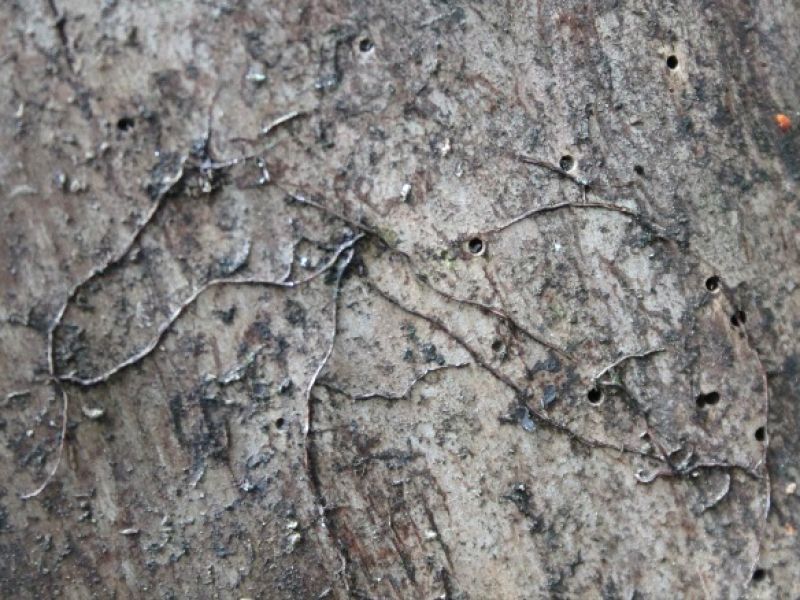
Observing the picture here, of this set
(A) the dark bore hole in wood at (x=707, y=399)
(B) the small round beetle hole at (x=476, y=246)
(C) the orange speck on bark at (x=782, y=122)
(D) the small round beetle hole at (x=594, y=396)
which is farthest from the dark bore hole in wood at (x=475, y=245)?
(C) the orange speck on bark at (x=782, y=122)

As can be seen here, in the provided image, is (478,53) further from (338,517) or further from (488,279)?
(338,517)

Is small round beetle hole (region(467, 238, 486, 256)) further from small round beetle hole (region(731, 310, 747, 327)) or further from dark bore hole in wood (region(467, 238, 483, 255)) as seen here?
small round beetle hole (region(731, 310, 747, 327))

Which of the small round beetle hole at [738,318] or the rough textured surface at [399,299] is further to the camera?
the small round beetle hole at [738,318]

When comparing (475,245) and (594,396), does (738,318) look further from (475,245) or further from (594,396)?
(475,245)

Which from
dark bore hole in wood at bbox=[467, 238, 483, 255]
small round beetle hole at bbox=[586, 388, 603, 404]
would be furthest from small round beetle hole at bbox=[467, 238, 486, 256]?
small round beetle hole at bbox=[586, 388, 603, 404]

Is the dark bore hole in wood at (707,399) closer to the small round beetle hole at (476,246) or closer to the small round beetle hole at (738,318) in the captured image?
the small round beetle hole at (738,318)

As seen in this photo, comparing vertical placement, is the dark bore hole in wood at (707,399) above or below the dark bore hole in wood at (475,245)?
below

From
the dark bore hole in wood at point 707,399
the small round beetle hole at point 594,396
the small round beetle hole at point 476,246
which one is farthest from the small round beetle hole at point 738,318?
the small round beetle hole at point 476,246

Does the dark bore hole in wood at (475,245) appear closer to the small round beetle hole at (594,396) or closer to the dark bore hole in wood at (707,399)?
the small round beetle hole at (594,396)

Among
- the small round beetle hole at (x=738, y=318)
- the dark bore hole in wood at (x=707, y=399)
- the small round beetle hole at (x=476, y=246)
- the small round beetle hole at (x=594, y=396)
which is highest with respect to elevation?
the small round beetle hole at (x=738, y=318)

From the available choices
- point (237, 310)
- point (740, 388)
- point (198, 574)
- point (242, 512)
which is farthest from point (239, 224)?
point (740, 388)
